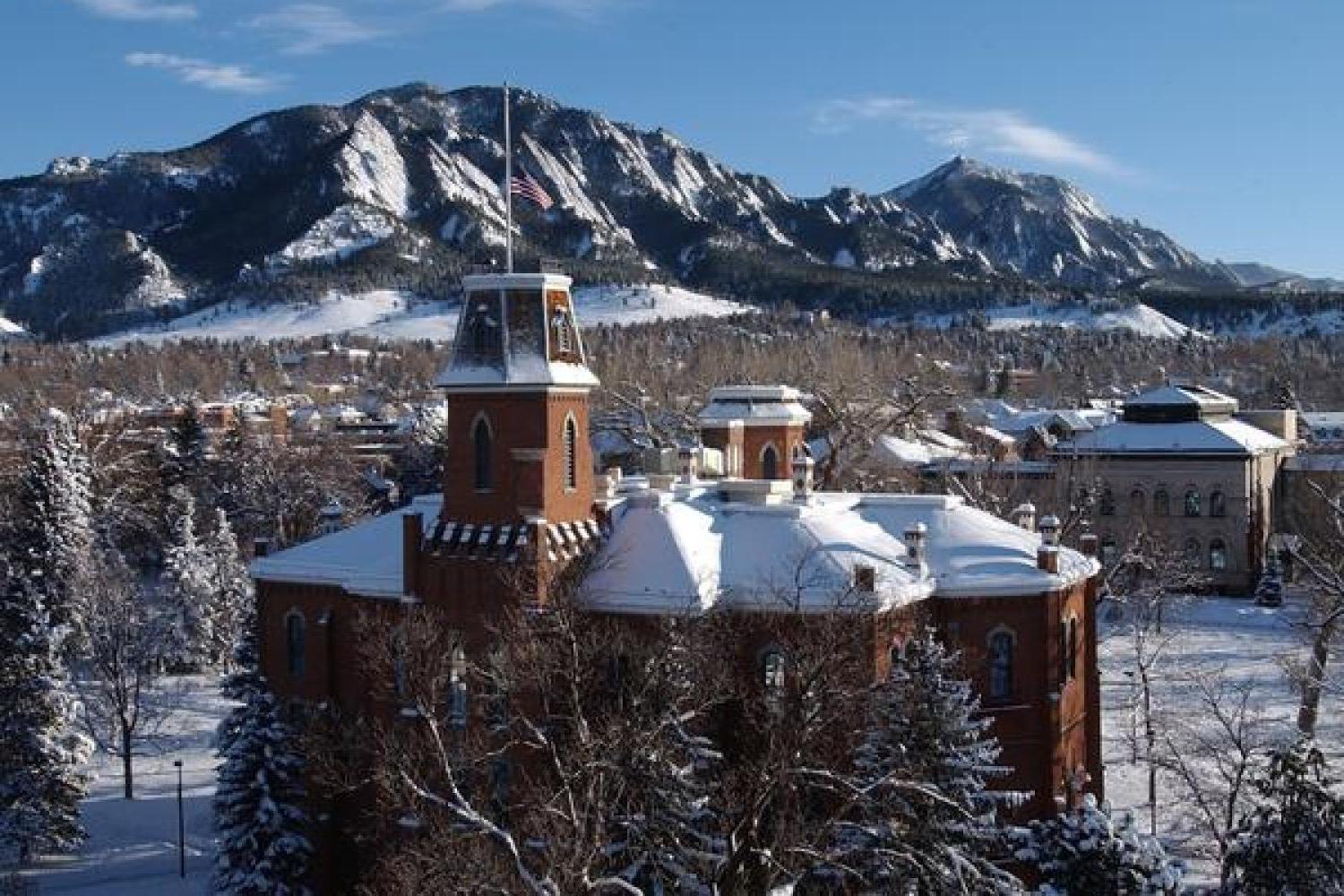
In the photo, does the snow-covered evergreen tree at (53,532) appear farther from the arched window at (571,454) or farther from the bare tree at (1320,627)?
the bare tree at (1320,627)

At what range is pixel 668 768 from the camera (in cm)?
2227

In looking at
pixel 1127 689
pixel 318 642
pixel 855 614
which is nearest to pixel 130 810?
pixel 318 642

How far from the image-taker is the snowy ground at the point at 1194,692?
115 ft

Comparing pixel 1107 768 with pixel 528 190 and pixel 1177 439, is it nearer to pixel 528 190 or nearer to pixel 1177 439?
pixel 528 190

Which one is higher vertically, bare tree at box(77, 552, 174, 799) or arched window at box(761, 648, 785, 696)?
arched window at box(761, 648, 785, 696)

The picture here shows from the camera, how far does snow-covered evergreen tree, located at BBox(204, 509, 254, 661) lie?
58094 millimetres

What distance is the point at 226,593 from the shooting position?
60281 mm

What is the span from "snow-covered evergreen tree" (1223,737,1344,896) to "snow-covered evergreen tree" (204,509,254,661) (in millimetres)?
41016

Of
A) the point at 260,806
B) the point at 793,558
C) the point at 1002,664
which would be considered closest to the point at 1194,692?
the point at 1002,664

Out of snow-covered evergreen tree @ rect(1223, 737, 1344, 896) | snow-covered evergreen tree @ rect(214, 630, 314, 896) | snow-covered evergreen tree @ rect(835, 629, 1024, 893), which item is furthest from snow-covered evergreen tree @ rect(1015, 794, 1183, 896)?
snow-covered evergreen tree @ rect(214, 630, 314, 896)

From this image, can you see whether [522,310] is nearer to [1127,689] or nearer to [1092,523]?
[1127,689]

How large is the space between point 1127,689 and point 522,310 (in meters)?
29.6

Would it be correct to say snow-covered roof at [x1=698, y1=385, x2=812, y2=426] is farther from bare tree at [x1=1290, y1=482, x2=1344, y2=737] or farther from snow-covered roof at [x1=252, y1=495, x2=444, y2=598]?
bare tree at [x1=1290, y1=482, x2=1344, y2=737]

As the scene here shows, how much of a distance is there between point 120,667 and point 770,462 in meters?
20.6
